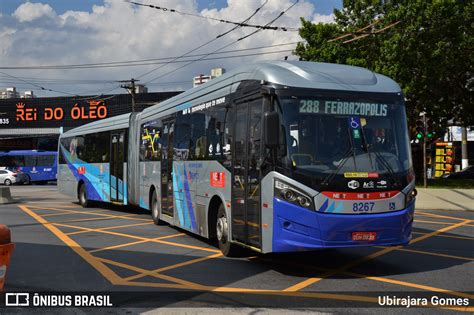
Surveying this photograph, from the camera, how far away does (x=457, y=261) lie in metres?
8.89

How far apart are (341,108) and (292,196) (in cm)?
149

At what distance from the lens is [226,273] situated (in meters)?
7.82

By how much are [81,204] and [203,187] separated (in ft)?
37.6

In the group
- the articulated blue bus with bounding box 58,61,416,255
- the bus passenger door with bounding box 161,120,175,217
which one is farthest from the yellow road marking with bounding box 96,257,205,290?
the bus passenger door with bounding box 161,120,175,217

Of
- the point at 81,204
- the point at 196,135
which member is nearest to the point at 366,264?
the point at 196,135

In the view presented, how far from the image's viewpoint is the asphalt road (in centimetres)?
623

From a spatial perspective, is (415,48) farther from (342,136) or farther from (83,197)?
(342,136)

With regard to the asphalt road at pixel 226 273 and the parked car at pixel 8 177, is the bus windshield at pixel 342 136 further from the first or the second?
the parked car at pixel 8 177

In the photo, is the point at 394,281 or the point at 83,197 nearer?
the point at 394,281

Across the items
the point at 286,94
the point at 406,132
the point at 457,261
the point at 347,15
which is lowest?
the point at 457,261

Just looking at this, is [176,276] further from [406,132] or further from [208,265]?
[406,132]

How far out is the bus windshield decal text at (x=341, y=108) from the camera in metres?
7.48

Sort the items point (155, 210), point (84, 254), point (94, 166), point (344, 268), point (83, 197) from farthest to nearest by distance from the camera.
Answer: point (83, 197) → point (94, 166) → point (155, 210) → point (84, 254) → point (344, 268)

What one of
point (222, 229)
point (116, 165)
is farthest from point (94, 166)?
point (222, 229)
